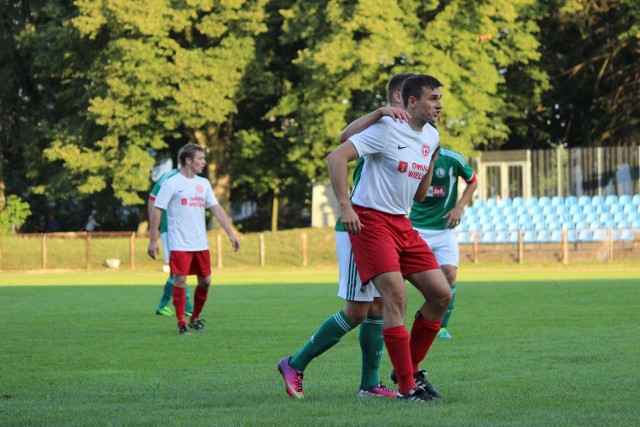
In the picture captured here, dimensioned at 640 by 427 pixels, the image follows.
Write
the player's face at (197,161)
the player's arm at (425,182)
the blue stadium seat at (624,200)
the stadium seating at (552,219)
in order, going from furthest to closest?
1. the blue stadium seat at (624,200)
2. the stadium seating at (552,219)
3. the player's face at (197,161)
4. the player's arm at (425,182)

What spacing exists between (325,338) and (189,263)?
6.71 meters

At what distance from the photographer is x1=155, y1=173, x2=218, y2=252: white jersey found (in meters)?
15.1

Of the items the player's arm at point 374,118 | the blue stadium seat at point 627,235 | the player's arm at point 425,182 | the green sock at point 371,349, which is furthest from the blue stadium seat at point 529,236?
the player's arm at point 374,118

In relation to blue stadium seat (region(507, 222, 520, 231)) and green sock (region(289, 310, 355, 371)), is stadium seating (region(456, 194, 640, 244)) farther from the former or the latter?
green sock (region(289, 310, 355, 371))

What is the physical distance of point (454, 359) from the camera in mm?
11094

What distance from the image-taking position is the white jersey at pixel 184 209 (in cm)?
1508

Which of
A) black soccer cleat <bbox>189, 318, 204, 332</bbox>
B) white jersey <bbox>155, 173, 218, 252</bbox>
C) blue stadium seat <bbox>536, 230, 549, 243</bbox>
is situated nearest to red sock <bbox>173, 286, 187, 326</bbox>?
black soccer cleat <bbox>189, 318, 204, 332</bbox>

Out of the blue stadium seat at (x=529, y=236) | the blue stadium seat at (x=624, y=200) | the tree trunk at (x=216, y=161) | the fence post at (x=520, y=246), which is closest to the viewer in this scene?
the fence post at (x=520, y=246)

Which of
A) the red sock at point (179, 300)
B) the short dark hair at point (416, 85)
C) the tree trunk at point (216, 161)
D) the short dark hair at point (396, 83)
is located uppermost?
the tree trunk at point (216, 161)

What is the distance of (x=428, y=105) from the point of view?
8219 millimetres

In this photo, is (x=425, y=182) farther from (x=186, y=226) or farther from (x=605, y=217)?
(x=605, y=217)

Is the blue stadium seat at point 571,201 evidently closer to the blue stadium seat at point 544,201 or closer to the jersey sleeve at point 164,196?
the blue stadium seat at point 544,201

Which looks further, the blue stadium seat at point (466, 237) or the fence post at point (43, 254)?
the fence post at point (43, 254)

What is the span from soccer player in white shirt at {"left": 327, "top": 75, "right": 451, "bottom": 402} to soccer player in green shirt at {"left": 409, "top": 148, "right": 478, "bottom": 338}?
173 inches
